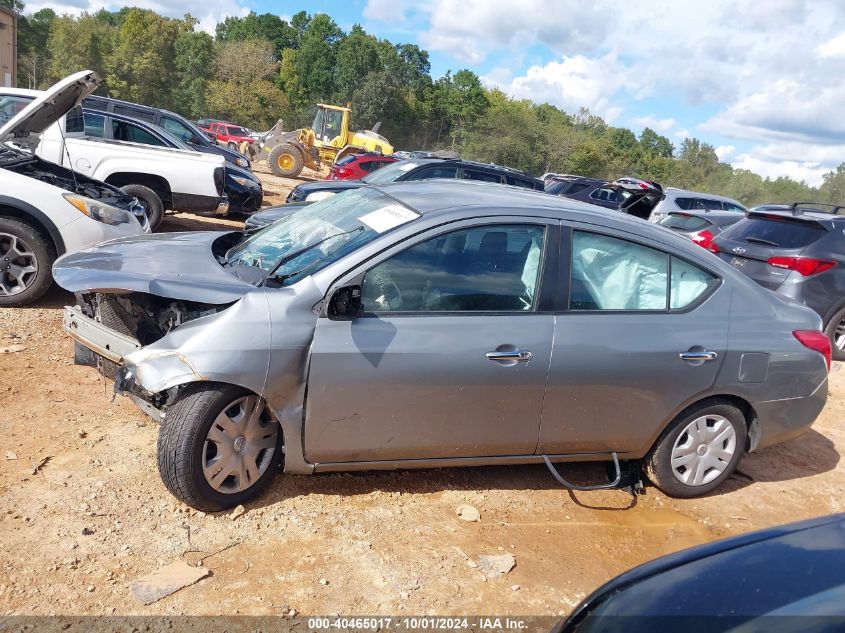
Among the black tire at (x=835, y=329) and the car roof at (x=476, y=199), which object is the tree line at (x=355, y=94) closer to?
the black tire at (x=835, y=329)

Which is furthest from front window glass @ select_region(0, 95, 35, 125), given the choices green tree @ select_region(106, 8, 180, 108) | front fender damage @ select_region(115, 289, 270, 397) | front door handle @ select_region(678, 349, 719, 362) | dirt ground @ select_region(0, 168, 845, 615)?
green tree @ select_region(106, 8, 180, 108)

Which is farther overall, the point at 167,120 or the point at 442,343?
the point at 167,120

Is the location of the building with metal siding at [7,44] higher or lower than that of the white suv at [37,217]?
higher

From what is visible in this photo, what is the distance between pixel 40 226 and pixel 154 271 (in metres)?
3.06

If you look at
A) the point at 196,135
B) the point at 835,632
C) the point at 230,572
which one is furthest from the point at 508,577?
Answer: the point at 196,135

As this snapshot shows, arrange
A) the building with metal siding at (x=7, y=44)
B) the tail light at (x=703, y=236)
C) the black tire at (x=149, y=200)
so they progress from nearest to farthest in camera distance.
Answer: the black tire at (x=149, y=200) → the tail light at (x=703, y=236) → the building with metal siding at (x=7, y=44)

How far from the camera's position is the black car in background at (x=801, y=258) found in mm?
7680

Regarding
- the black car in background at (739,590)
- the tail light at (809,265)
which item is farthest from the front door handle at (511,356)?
the tail light at (809,265)

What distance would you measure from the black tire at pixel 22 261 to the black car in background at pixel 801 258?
22.4 feet

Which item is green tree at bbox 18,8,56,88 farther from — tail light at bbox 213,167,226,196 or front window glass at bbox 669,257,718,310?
front window glass at bbox 669,257,718,310

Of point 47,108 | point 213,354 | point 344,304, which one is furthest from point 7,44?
point 344,304

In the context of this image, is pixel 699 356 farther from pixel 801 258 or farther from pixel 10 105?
pixel 10 105

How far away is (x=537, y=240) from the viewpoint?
12.6 feet

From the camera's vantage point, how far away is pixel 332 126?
3144 centimetres
